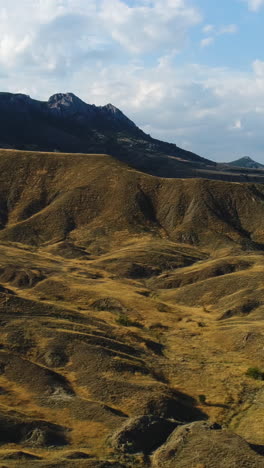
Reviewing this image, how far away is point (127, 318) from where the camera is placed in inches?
3494

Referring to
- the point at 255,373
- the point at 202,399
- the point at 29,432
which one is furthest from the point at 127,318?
the point at 29,432

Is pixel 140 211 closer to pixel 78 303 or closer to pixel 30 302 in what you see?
pixel 78 303

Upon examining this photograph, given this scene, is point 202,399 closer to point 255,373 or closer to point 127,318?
point 255,373

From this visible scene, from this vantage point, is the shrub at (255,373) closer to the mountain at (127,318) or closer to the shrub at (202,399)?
the mountain at (127,318)

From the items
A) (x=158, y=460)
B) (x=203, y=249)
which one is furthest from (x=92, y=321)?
(x=203, y=249)

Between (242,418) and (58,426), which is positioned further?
(242,418)

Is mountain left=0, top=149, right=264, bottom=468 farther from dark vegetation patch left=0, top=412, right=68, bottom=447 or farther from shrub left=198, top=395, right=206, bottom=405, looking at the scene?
shrub left=198, top=395, right=206, bottom=405

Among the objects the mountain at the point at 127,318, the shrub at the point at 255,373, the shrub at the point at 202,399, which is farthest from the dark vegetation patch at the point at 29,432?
the shrub at the point at 255,373

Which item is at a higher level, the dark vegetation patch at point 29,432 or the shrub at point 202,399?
the shrub at point 202,399

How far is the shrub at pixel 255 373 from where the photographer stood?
6341cm

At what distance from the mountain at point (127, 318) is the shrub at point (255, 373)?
129 millimetres

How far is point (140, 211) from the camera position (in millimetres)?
162500

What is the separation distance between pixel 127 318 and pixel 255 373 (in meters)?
30.0

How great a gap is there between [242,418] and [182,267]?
74374 mm
